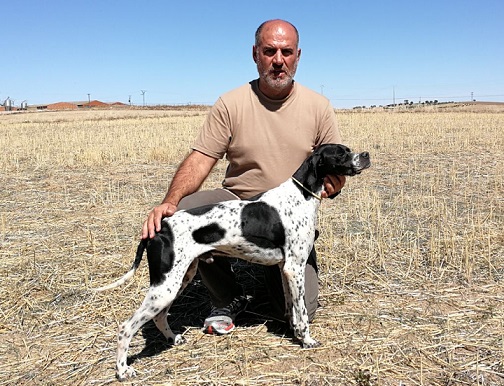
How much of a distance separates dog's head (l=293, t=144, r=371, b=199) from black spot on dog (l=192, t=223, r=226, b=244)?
→ 78 cm

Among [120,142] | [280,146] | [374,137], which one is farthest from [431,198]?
[120,142]

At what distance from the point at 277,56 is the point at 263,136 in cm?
72

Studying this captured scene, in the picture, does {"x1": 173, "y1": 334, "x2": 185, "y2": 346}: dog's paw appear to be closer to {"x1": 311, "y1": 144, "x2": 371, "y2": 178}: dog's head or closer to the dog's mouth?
{"x1": 311, "y1": 144, "x2": 371, "y2": 178}: dog's head

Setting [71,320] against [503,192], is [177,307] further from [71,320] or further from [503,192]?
[503,192]

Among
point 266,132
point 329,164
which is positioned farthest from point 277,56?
point 329,164

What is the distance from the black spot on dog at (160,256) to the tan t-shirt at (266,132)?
1286 millimetres

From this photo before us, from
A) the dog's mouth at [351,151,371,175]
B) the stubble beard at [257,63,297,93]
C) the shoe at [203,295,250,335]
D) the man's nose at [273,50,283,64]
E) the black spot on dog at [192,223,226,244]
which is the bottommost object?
the shoe at [203,295,250,335]

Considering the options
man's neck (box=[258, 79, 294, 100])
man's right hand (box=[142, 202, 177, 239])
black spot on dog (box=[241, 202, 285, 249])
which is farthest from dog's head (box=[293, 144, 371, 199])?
man's right hand (box=[142, 202, 177, 239])

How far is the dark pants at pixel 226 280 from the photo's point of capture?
4250mm

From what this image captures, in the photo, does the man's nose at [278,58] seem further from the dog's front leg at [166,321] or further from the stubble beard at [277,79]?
the dog's front leg at [166,321]

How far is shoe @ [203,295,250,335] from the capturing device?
4.05m

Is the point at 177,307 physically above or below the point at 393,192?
below

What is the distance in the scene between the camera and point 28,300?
4566 millimetres

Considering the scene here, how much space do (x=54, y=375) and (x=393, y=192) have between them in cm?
679
